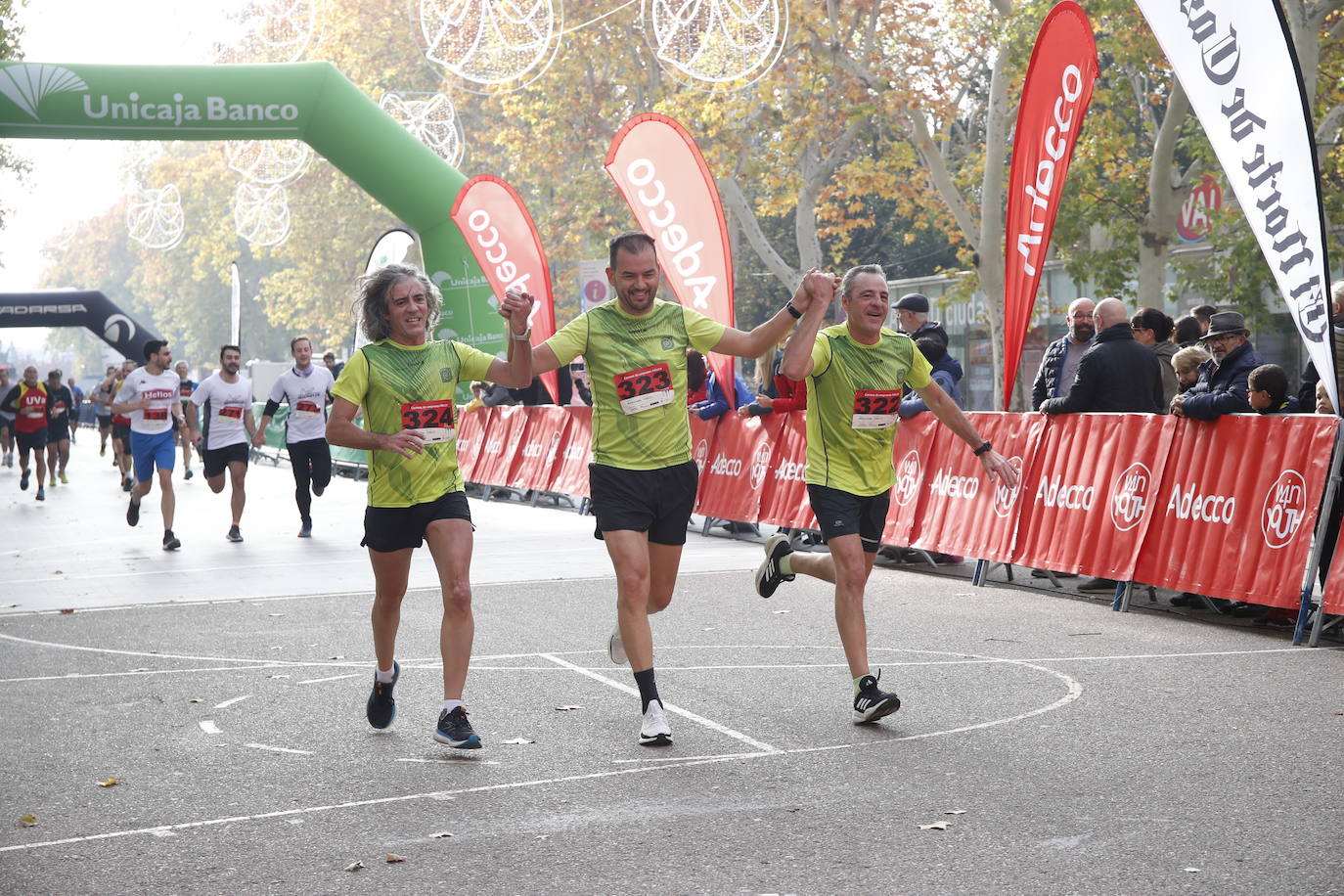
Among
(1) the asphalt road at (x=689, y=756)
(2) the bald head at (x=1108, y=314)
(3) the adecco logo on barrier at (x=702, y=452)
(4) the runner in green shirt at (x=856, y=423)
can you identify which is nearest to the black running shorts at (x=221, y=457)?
(3) the adecco logo on barrier at (x=702, y=452)

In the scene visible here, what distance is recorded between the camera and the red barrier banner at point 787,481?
45.2 ft

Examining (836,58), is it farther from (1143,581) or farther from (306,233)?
(306,233)

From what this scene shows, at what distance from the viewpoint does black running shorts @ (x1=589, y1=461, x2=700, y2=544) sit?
646 cm

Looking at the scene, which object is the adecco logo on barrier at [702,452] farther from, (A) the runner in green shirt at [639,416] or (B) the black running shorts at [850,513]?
(A) the runner in green shirt at [639,416]

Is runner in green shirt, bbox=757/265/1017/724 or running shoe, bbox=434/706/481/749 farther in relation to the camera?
runner in green shirt, bbox=757/265/1017/724

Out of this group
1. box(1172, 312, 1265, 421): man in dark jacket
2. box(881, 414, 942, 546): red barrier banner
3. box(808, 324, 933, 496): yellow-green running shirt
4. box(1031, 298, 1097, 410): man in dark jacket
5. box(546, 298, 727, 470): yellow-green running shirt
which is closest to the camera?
box(546, 298, 727, 470): yellow-green running shirt

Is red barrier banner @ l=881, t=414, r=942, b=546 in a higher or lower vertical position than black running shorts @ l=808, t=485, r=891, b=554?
higher

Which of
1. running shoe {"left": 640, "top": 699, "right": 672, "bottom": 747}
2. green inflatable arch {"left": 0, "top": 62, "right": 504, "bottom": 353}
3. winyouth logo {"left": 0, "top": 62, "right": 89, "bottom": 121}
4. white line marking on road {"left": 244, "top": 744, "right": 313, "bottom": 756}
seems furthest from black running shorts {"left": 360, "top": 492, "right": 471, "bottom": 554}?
winyouth logo {"left": 0, "top": 62, "right": 89, "bottom": 121}

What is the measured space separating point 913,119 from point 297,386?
1152 centimetres

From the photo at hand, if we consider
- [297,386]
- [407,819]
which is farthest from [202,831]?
[297,386]

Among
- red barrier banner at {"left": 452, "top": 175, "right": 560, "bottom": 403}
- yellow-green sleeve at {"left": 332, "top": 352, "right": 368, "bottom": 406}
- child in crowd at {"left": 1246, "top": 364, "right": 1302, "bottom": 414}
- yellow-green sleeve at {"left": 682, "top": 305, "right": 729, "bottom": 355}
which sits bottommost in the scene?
yellow-green sleeve at {"left": 332, "top": 352, "right": 368, "bottom": 406}

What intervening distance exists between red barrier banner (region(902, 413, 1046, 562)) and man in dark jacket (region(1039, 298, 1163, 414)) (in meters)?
0.39

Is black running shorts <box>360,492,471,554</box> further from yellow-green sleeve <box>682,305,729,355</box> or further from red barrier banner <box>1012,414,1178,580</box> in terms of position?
red barrier banner <box>1012,414,1178,580</box>

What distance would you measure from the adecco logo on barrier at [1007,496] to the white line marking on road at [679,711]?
4.03m
